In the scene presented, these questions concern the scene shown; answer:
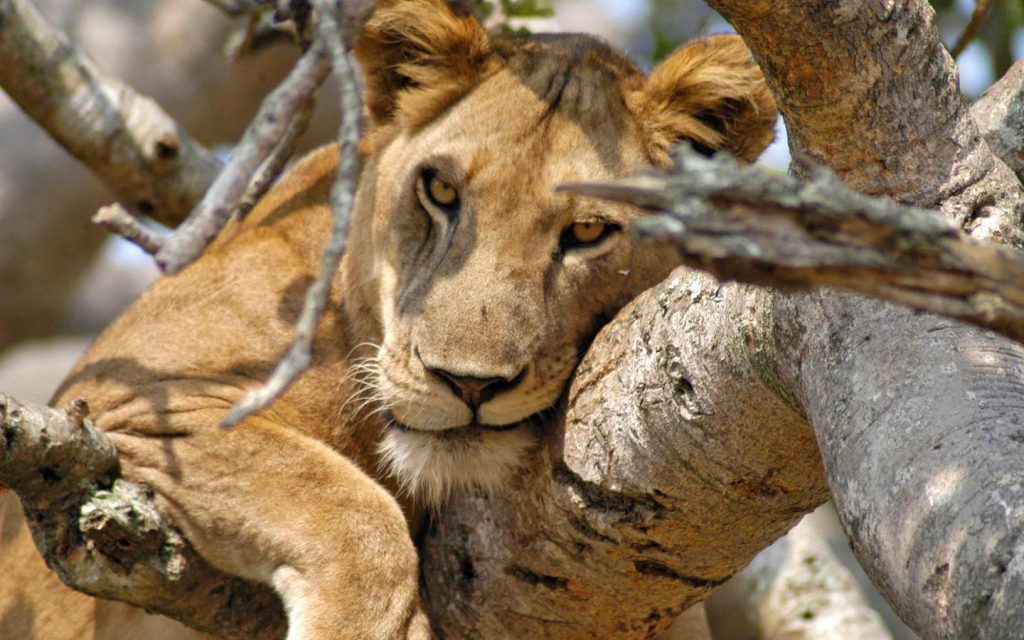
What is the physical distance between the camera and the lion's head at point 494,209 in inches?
136

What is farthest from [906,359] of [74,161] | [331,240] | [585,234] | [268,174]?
[74,161]

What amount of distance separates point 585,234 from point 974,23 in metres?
2.06

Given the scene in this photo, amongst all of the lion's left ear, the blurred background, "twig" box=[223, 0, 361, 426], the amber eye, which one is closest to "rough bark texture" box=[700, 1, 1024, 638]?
"twig" box=[223, 0, 361, 426]

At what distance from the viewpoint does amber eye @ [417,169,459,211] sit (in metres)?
3.76

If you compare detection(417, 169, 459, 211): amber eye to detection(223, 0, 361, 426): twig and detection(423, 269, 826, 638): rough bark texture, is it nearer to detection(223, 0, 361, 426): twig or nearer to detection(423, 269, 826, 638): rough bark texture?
detection(423, 269, 826, 638): rough bark texture

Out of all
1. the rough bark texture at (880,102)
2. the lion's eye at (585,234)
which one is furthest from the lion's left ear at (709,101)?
the rough bark texture at (880,102)

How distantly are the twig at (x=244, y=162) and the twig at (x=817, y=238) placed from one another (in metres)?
0.73

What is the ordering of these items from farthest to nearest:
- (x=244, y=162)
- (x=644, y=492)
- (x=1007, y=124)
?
1. (x=1007, y=124)
2. (x=644, y=492)
3. (x=244, y=162)

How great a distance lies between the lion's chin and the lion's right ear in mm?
1105

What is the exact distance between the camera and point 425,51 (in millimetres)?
4133

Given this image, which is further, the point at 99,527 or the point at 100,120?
the point at 100,120

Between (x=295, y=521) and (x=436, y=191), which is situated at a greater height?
(x=436, y=191)

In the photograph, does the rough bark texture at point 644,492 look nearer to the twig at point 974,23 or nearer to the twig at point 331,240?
the twig at point 331,240

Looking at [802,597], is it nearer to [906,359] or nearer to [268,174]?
[268,174]
